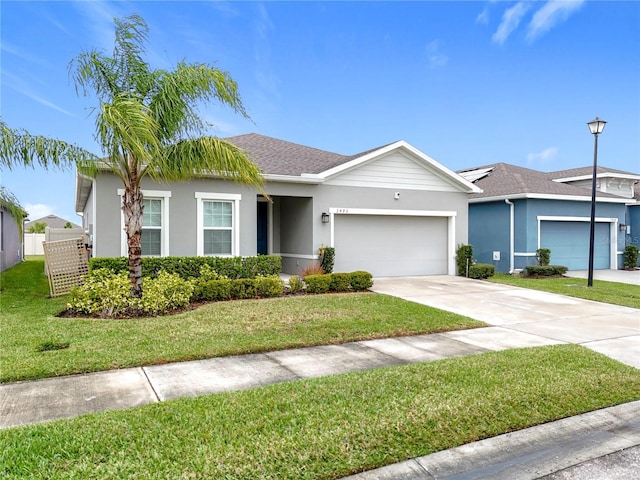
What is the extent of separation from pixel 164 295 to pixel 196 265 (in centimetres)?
233

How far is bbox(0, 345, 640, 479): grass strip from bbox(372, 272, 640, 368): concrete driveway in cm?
198

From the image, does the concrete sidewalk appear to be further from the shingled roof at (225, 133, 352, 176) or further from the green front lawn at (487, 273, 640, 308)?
the shingled roof at (225, 133, 352, 176)

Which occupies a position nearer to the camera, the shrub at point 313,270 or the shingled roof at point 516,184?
the shrub at point 313,270

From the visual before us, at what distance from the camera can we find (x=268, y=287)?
10.9m

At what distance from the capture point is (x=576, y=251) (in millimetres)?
18938

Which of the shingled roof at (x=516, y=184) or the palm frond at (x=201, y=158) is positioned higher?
the shingled roof at (x=516, y=184)

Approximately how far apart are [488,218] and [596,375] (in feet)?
47.6

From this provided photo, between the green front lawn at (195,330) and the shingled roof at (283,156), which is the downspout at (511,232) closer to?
the shingled roof at (283,156)

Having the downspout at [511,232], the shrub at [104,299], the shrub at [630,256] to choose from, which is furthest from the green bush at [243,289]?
the shrub at [630,256]

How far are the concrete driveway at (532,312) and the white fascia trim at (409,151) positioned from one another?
367 centimetres

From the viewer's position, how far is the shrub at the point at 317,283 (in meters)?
11.4

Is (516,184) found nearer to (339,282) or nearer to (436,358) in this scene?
(339,282)

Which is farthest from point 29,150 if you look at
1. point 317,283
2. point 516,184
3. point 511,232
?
point 516,184

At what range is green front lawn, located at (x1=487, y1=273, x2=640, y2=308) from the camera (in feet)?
36.8
